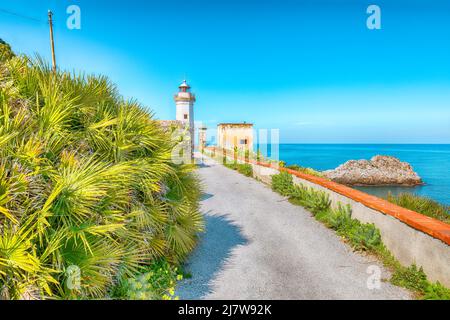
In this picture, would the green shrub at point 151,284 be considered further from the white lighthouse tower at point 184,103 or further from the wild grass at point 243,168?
the white lighthouse tower at point 184,103

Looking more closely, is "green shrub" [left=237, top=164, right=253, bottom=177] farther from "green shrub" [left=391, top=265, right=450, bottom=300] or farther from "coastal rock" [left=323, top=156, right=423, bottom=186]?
"coastal rock" [left=323, top=156, right=423, bottom=186]

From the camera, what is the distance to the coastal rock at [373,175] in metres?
31.7

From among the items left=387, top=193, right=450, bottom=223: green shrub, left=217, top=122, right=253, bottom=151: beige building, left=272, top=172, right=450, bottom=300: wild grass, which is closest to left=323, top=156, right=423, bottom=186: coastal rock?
left=217, top=122, right=253, bottom=151: beige building

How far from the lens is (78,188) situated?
121 inches

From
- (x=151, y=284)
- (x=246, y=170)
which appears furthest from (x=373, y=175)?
(x=151, y=284)

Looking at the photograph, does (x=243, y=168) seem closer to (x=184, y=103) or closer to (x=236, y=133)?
(x=184, y=103)

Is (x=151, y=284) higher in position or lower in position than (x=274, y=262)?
higher

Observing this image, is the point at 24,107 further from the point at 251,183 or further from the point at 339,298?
the point at 251,183

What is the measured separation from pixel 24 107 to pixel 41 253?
196 cm

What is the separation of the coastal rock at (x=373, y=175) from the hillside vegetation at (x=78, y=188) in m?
29.2

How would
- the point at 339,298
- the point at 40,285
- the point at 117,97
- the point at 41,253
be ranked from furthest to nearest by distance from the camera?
1. the point at 117,97
2. the point at 339,298
3. the point at 41,253
4. the point at 40,285

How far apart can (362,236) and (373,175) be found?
101 feet
